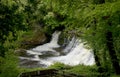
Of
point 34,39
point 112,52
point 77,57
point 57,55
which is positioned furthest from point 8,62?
point 34,39

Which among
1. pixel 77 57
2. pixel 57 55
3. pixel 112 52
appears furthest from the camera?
pixel 57 55

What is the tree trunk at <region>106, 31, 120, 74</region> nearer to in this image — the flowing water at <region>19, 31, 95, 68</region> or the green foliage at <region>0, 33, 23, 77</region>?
the green foliage at <region>0, 33, 23, 77</region>

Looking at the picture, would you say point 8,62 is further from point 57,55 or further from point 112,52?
point 57,55

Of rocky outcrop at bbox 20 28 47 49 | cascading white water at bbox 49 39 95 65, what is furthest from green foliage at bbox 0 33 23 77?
rocky outcrop at bbox 20 28 47 49

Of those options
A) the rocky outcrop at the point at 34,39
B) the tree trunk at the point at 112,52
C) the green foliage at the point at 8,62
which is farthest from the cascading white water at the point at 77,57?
the tree trunk at the point at 112,52

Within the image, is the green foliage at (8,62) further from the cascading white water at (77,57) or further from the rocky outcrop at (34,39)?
the rocky outcrop at (34,39)

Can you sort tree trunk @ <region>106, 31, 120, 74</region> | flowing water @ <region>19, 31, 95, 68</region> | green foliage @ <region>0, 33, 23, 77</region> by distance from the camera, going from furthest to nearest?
1. flowing water @ <region>19, 31, 95, 68</region>
2. green foliage @ <region>0, 33, 23, 77</region>
3. tree trunk @ <region>106, 31, 120, 74</region>

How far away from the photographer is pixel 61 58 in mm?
28391

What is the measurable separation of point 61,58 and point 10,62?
11.7 metres

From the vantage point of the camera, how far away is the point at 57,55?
29.8 m

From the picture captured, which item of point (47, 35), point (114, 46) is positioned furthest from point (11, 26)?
point (47, 35)

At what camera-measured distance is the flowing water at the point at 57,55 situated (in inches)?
1029

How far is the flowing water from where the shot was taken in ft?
85.8

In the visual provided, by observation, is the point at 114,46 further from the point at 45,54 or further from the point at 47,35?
the point at 47,35
